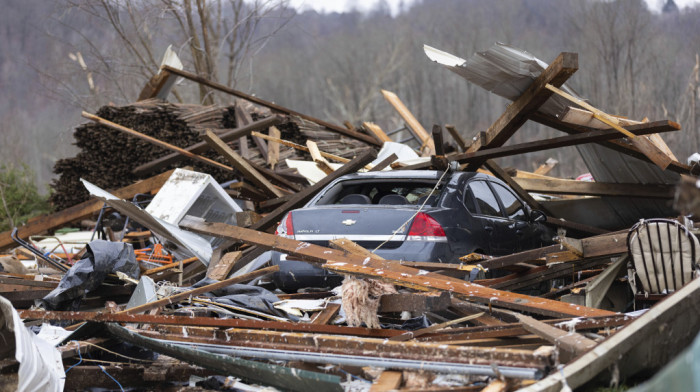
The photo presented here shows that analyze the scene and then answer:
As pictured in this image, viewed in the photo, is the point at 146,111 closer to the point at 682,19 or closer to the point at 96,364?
the point at 96,364

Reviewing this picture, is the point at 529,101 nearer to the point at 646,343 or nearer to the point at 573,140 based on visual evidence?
the point at 573,140

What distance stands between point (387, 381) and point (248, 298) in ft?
8.26

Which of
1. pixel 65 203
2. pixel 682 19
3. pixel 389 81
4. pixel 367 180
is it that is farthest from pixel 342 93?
pixel 367 180

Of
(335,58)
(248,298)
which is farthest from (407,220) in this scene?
(335,58)

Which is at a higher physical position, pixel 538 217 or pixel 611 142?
pixel 611 142

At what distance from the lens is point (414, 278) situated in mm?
6008

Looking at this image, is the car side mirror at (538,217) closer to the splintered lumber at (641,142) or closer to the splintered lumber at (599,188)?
the splintered lumber at (641,142)

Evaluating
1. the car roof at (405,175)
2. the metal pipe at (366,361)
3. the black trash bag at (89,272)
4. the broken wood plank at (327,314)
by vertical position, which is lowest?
the metal pipe at (366,361)

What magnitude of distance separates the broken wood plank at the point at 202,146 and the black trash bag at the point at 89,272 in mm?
6015

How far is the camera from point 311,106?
72250mm

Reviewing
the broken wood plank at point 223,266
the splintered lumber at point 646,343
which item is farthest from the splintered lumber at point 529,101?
the splintered lumber at point 646,343

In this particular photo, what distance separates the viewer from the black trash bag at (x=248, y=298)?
681cm

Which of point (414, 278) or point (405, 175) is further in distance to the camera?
point (405, 175)

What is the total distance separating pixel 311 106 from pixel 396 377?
68269mm
